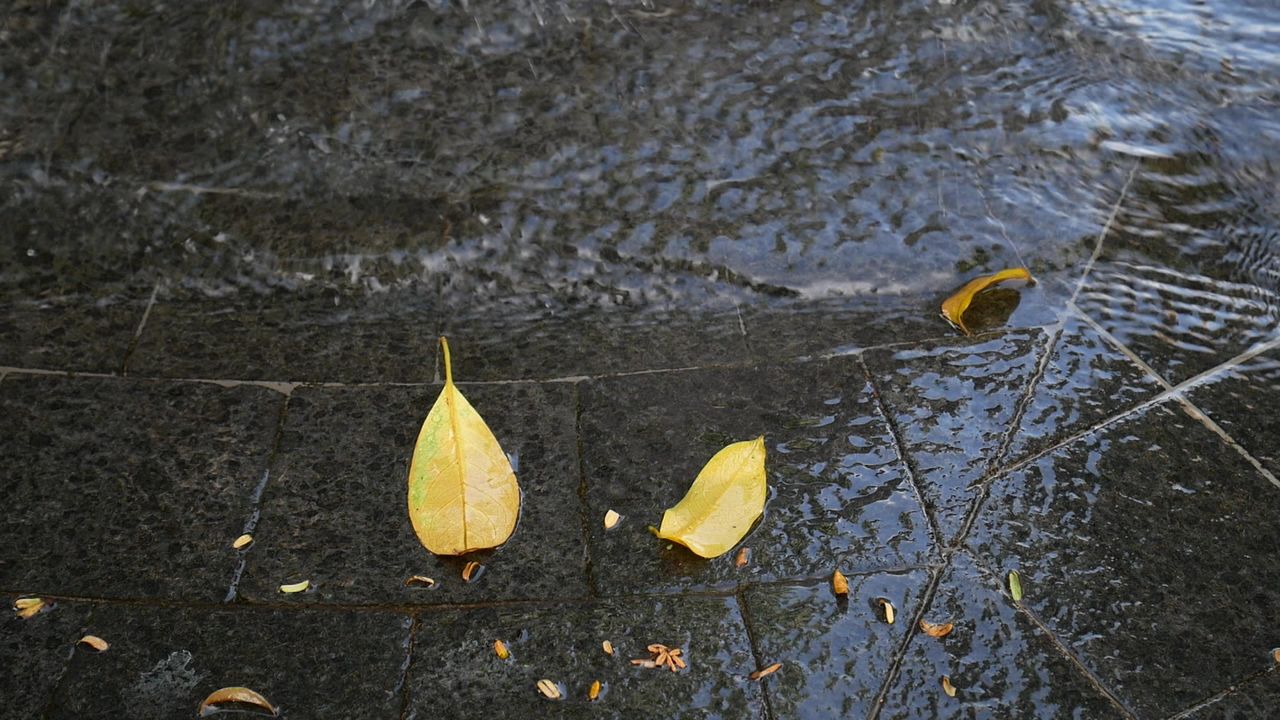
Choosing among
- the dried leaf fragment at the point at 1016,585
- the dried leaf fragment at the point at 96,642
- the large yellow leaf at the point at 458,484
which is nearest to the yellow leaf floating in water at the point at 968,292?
the dried leaf fragment at the point at 1016,585

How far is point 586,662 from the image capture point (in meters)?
1.72

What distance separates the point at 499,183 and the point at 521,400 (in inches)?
24.4

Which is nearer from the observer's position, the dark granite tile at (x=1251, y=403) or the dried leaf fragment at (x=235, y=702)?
the dried leaf fragment at (x=235, y=702)

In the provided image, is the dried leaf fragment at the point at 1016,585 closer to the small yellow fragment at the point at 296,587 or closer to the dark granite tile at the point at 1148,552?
the dark granite tile at the point at 1148,552

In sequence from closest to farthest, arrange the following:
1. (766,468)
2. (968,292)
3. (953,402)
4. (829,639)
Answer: (829,639), (766,468), (953,402), (968,292)

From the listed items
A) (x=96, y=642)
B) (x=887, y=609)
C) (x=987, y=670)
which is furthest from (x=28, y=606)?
(x=987, y=670)

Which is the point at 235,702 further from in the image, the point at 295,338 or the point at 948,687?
the point at 948,687

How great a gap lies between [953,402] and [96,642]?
5.41ft

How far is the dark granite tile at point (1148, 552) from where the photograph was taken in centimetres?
176

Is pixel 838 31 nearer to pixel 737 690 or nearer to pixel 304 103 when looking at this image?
pixel 304 103

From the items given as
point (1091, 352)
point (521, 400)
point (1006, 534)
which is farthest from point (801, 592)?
point (1091, 352)

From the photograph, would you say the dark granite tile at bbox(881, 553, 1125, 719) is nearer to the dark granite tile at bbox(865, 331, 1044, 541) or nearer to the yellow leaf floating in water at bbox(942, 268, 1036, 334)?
the dark granite tile at bbox(865, 331, 1044, 541)

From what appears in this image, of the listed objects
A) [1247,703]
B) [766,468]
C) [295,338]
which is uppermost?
[295,338]

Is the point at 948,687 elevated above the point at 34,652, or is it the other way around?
the point at 34,652
